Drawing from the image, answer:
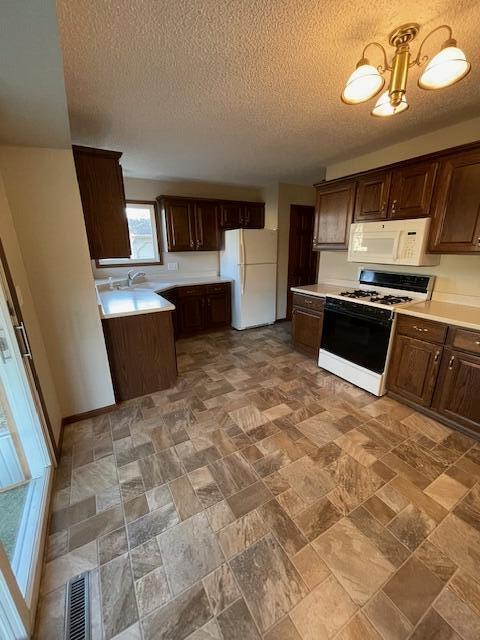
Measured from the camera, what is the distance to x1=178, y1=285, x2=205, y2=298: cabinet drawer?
13.5ft

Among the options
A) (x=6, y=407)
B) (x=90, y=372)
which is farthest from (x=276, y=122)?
(x=6, y=407)

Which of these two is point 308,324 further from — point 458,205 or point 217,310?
point 458,205

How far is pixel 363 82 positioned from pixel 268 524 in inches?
92.2

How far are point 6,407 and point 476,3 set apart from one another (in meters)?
3.22

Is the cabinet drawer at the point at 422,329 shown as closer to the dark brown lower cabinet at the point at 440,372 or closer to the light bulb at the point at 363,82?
the dark brown lower cabinet at the point at 440,372

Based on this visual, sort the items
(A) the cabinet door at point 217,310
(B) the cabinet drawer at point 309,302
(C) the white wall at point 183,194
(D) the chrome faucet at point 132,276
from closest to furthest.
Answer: (B) the cabinet drawer at point 309,302 < (D) the chrome faucet at point 132,276 < (C) the white wall at point 183,194 < (A) the cabinet door at point 217,310

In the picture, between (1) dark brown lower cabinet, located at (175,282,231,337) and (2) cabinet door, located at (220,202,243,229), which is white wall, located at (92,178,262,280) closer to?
(2) cabinet door, located at (220,202,243,229)

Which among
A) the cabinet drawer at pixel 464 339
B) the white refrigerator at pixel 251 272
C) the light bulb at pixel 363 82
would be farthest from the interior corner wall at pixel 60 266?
the cabinet drawer at pixel 464 339

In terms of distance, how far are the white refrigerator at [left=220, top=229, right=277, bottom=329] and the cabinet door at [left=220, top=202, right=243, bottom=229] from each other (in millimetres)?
210

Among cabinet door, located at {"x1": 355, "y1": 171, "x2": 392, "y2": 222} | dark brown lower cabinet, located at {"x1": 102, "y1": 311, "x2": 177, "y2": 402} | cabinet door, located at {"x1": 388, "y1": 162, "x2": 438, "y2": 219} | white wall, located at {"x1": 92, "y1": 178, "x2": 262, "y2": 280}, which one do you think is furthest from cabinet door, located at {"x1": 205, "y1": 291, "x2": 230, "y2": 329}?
cabinet door, located at {"x1": 388, "y1": 162, "x2": 438, "y2": 219}

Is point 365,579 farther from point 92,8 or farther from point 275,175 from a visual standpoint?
point 275,175

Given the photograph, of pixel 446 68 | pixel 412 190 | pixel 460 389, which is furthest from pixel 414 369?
pixel 446 68

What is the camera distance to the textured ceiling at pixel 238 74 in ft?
3.85

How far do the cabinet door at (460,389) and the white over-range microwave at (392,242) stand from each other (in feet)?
3.04
